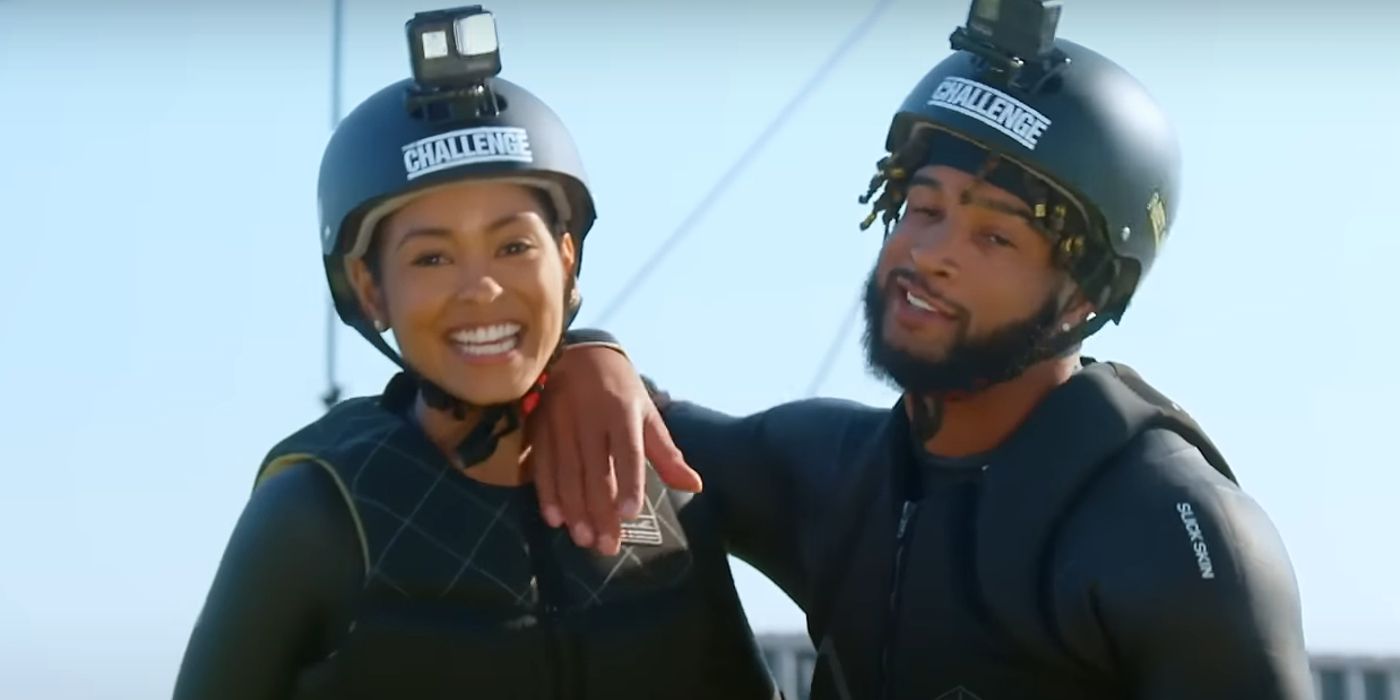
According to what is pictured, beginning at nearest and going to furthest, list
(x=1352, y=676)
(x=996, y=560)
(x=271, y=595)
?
(x=271, y=595), (x=996, y=560), (x=1352, y=676)

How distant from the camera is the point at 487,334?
6734mm

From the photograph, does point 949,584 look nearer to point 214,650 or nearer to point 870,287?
point 870,287

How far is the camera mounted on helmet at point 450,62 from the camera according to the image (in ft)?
22.7

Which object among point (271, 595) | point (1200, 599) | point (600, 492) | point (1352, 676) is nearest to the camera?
point (1200, 599)

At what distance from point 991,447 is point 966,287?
0.45 meters

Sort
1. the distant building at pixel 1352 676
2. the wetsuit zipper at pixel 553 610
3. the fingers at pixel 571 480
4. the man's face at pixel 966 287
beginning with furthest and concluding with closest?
the distant building at pixel 1352 676 → the man's face at pixel 966 287 → the fingers at pixel 571 480 → the wetsuit zipper at pixel 553 610

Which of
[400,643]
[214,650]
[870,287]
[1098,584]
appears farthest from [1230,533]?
[214,650]

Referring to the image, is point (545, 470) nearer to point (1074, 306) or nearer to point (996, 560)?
point (996, 560)

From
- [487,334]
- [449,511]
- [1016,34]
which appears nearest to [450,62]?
[487,334]

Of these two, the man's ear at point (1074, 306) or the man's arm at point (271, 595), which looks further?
the man's ear at point (1074, 306)

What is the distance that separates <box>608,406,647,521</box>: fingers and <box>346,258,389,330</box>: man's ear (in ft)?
2.13

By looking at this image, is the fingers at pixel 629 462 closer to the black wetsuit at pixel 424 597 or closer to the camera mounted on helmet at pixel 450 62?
the black wetsuit at pixel 424 597

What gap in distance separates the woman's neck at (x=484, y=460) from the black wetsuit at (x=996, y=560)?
561 millimetres

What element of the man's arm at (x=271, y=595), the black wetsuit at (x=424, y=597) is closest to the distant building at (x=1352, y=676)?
the black wetsuit at (x=424, y=597)
